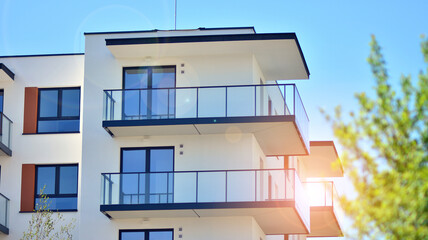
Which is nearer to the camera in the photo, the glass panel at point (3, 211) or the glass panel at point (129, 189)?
the glass panel at point (129, 189)

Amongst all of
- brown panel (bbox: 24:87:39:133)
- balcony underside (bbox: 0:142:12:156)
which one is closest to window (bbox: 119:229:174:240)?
balcony underside (bbox: 0:142:12:156)

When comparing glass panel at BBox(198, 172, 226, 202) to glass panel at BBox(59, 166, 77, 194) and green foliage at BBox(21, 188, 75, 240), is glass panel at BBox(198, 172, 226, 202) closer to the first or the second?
green foliage at BBox(21, 188, 75, 240)

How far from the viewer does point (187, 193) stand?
30.8 meters

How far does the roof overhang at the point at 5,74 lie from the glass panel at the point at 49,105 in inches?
48.5

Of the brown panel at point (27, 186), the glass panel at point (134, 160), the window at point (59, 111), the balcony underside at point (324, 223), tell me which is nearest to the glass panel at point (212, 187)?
→ the glass panel at point (134, 160)

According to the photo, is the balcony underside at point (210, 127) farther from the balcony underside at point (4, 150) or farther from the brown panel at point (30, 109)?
the balcony underside at point (4, 150)

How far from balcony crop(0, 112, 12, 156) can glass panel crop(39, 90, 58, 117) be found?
1100 mm

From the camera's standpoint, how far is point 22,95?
34.2 meters

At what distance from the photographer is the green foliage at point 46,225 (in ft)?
105

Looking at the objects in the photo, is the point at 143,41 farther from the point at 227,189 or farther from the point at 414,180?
the point at 414,180

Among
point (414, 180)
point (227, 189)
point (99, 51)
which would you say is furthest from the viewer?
point (99, 51)

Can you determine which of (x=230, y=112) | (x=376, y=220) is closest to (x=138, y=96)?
(x=230, y=112)

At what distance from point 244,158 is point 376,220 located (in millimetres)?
14848

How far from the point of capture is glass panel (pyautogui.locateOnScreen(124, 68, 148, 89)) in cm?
3256
